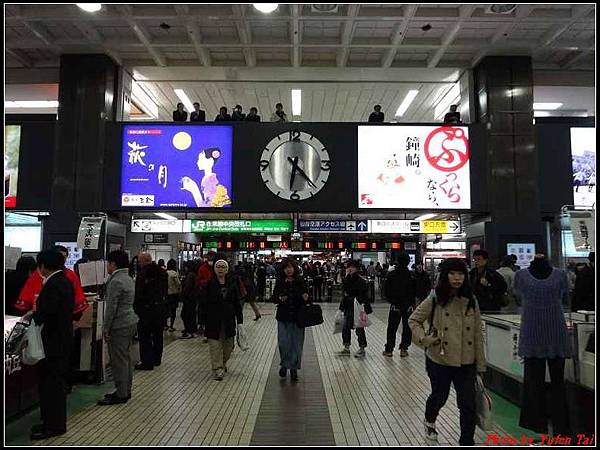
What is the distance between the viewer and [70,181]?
1034 cm

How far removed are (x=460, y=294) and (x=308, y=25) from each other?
7.92 m

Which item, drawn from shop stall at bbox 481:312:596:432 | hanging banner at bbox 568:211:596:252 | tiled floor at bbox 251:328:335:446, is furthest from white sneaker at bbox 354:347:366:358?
hanging banner at bbox 568:211:596:252

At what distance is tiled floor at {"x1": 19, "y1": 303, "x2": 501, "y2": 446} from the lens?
13.6 feet

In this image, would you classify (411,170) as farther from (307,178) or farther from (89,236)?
(89,236)

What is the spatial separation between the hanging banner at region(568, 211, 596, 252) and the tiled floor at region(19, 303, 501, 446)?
210 centimetres

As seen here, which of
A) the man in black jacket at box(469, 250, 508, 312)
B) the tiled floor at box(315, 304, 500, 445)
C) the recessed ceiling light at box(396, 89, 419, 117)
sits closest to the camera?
the tiled floor at box(315, 304, 500, 445)

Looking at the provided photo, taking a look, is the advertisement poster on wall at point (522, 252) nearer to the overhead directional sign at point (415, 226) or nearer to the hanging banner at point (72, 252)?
the overhead directional sign at point (415, 226)

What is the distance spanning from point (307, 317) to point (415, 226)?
17.5 ft

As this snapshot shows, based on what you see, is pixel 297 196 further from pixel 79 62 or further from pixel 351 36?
pixel 79 62

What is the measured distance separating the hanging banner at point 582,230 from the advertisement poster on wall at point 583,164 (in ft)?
20.4

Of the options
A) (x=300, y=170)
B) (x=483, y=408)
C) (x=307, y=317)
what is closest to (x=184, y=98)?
(x=300, y=170)

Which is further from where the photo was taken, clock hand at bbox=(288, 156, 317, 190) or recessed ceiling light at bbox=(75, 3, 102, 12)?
clock hand at bbox=(288, 156, 317, 190)

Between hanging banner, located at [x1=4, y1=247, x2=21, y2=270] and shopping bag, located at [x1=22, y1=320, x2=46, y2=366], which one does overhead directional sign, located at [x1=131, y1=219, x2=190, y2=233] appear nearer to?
hanging banner, located at [x1=4, y1=247, x2=21, y2=270]

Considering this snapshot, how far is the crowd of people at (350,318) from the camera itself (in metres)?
3.63
